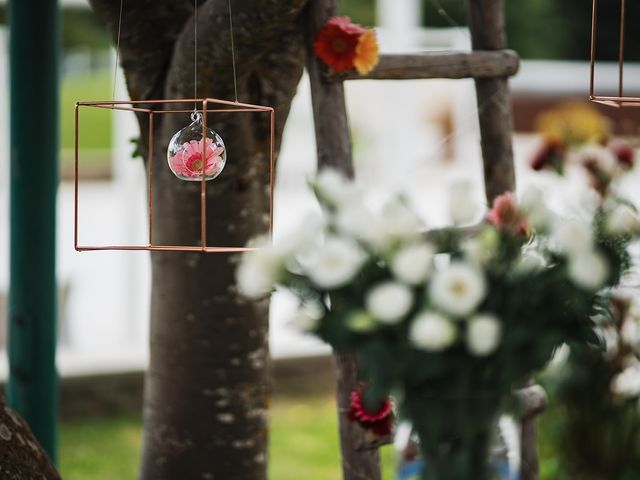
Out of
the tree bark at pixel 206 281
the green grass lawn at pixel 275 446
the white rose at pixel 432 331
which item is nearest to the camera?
the white rose at pixel 432 331

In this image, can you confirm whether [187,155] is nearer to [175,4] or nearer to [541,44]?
[175,4]

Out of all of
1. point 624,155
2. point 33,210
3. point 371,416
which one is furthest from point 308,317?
point 624,155

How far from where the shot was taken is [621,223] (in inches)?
52.5

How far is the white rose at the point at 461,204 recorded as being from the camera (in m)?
1.34

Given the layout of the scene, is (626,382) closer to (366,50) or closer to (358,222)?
(366,50)

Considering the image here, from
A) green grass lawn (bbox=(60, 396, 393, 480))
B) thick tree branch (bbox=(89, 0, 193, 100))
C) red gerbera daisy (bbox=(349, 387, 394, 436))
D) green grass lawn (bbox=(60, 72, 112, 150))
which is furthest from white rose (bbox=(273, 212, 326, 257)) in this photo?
green grass lawn (bbox=(60, 72, 112, 150))

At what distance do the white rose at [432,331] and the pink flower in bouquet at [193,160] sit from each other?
1.96ft

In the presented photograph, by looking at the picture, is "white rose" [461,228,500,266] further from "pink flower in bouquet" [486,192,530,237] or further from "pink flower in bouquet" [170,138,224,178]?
"pink flower in bouquet" [170,138,224,178]

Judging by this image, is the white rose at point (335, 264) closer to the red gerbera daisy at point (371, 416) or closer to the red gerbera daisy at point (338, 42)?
the red gerbera daisy at point (371, 416)

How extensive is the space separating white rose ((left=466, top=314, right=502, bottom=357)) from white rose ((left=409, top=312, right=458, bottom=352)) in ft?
0.08

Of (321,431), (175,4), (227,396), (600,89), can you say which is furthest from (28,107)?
(600,89)

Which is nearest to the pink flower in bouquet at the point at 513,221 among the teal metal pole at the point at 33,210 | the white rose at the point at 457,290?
the white rose at the point at 457,290

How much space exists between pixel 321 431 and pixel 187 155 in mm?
2833

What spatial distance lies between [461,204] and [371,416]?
32.0 inches
